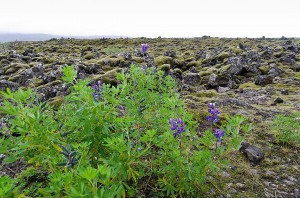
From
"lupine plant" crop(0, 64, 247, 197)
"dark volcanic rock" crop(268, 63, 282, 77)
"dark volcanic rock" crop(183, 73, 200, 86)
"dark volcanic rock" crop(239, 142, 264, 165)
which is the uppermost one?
"lupine plant" crop(0, 64, 247, 197)

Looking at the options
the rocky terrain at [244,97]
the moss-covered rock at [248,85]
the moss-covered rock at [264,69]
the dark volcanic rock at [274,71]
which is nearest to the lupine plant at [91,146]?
the rocky terrain at [244,97]

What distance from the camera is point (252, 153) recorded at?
5180 mm

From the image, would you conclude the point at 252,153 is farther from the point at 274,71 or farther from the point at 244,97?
the point at 274,71

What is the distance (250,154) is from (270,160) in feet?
1.13

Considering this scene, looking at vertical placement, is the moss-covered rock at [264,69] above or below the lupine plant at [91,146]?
below

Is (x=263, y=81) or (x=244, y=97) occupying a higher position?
(x=263, y=81)

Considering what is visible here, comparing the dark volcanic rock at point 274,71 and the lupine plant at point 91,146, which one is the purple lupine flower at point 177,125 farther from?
the dark volcanic rock at point 274,71

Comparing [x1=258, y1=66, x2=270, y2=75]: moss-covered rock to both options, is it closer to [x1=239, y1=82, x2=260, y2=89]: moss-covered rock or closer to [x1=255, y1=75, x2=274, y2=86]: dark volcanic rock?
[x1=255, y1=75, x2=274, y2=86]: dark volcanic rock

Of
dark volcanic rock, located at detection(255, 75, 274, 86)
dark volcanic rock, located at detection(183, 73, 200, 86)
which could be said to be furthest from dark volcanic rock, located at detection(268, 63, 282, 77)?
dark volcanic rock, located at detection(183, 73, 200, 86)

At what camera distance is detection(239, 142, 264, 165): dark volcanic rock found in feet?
16.8

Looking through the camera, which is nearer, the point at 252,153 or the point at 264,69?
the point at 252,153

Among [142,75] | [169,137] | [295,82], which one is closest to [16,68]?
[142,75]

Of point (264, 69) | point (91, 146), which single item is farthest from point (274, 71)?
point (91, 146)

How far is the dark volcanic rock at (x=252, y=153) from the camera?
5.12 metres
